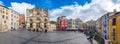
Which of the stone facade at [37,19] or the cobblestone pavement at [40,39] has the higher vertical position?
the stone facade at [37,19]

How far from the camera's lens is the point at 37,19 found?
239ft

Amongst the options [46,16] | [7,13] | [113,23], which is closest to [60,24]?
[46,16]

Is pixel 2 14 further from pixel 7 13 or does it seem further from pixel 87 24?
pixel 87 24

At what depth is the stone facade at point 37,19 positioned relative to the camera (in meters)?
70.9

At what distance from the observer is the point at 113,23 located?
35.0 meters

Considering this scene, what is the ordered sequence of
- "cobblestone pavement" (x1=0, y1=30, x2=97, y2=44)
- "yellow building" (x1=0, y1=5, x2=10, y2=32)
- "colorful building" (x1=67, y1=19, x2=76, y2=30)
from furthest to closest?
"colorful building" (x1=67, y1=19, x2=76, y2=30), "yellow building" (x1=0, y1=5, x2=10, y2=32), "cobblestone pavement" (x1=0, y1=30, x2=97, y2=44)

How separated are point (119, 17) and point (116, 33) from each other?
3.80m

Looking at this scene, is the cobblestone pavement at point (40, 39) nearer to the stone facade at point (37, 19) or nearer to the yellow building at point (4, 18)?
the yellow building at point (4, 18)

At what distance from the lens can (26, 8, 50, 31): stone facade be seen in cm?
7088

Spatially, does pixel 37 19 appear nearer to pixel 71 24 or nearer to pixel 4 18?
pixel 4 18

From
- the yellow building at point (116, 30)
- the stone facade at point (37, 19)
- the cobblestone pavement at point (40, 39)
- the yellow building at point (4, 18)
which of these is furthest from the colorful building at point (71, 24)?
the cobblestone pavement at point (40, 39)

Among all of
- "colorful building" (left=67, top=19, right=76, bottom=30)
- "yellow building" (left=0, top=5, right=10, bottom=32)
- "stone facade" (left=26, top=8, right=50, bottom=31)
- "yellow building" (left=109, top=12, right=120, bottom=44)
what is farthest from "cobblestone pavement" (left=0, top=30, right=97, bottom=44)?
"colorful building" (left=67, top=19, right=76, bottom=30)

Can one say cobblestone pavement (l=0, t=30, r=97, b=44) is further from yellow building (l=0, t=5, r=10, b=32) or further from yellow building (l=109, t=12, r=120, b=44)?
yellow building (l=0, t=5, r=10, b=32)

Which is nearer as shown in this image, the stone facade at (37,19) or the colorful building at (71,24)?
the stone facade at (37,19)
